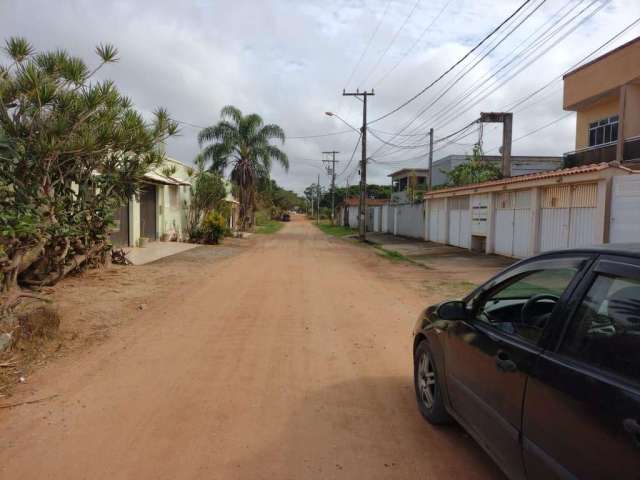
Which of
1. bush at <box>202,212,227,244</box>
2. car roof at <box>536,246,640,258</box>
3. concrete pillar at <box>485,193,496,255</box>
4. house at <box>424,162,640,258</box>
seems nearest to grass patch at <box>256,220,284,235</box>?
bush at <box>202,212,227,244</box>

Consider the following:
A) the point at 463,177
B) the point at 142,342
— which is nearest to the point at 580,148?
the point at 463,177

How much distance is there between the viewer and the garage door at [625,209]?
11695mm

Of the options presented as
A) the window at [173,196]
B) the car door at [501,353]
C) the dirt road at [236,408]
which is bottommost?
the dirt road at [236,408]

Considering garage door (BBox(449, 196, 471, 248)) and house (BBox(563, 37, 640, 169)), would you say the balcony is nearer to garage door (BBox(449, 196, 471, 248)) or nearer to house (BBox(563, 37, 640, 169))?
house (BBox(563, 37, 640, 169))

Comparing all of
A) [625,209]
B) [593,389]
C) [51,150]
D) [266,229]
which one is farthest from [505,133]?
[266,229]

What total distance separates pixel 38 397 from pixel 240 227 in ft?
108

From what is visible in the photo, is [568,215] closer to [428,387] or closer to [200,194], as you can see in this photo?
[428,387]

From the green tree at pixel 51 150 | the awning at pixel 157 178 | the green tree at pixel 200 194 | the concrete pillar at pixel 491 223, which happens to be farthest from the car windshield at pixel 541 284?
the green tree at pixel 200 194

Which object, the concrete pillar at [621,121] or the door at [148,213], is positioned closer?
the concrete pillar at [621,121]

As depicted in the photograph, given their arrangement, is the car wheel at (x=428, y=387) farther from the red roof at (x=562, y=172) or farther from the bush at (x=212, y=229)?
the bush at (x=212, y=229)

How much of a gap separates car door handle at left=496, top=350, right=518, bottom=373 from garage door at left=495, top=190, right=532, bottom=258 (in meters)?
14.3

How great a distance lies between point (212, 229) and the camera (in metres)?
23.8

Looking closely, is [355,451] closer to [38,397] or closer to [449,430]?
[449,430]

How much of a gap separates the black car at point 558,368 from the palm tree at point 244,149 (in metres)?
30.4
